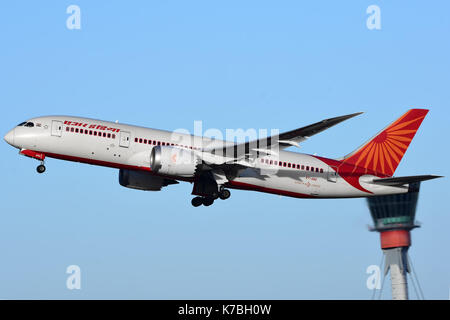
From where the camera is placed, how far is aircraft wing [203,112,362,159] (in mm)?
38556

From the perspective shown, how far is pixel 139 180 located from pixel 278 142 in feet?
39.0

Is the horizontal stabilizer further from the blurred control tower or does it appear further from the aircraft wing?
the blurred control tower

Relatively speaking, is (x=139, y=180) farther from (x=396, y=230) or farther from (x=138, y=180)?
(x=396, y=230)

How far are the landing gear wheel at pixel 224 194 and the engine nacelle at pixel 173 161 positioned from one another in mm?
3860

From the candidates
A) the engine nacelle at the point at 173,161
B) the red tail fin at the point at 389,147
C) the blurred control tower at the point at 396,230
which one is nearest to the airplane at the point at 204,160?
the engine nacelle at the point at 173,161

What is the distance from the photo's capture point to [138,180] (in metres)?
49.0

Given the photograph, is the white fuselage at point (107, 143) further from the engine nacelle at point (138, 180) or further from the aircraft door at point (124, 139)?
the engine nacelle at point (138, 180)

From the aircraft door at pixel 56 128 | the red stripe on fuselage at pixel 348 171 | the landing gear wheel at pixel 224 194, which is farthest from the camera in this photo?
the red stripe on fuselage at pixel 348 171

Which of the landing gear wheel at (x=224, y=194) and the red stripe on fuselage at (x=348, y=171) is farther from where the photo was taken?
the red stripe on fuselage at (x=348, y=171)

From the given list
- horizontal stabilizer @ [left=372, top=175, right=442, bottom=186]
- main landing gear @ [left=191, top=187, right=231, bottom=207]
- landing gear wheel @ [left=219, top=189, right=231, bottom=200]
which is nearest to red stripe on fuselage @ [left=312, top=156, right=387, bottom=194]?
horizontal stabilizer @ [left=372, top=175, right=442, bottom=186]

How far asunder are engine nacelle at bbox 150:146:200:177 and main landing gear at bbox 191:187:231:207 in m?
3.81

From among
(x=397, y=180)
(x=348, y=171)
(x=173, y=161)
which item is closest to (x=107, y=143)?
(x=173, y=161)

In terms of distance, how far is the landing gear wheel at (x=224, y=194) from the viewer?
47188mm
